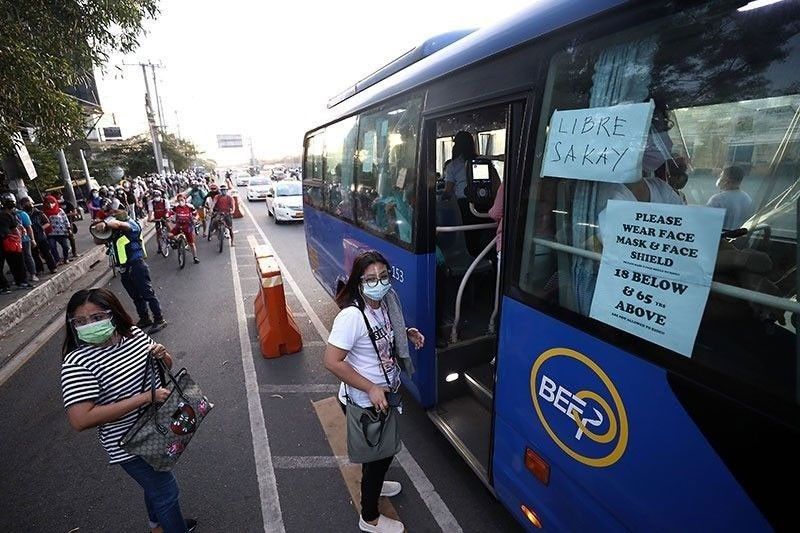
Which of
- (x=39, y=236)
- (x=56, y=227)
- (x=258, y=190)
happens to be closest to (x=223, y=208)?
(x=56, y=227)

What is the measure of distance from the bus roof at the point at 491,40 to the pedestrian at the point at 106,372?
8.19 ft

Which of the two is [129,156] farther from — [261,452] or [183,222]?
[261,452]

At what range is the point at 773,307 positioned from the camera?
126 cm

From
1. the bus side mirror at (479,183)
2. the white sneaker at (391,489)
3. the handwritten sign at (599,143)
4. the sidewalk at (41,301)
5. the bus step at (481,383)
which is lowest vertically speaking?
the sidewalk at (41,301)

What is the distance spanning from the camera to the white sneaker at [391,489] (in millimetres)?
3006

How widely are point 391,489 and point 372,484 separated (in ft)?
1.85

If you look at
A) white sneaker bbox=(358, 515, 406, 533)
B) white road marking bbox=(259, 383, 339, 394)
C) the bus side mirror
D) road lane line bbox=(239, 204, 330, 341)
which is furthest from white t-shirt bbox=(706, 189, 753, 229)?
road lane line bbox=(239, 204, 330, 341)

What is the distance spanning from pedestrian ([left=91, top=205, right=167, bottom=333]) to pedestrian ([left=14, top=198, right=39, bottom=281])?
13.4 ft

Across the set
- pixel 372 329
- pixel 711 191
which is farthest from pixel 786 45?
pixel 372 329

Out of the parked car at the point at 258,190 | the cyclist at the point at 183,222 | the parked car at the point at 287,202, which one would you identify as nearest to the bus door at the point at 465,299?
the cyclist at the point at 183,222

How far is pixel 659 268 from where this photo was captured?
1453mm

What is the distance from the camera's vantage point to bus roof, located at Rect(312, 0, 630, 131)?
1.76 meters

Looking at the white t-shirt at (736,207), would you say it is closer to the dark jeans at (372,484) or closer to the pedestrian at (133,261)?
the dark jeans at (372,484)

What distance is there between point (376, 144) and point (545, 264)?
2.47 m
